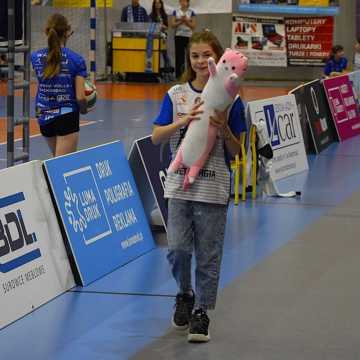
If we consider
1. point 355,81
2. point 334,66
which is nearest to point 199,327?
point 355,81

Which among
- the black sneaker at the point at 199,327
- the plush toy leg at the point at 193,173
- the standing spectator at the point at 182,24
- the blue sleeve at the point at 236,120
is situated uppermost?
the standing spectator at the point at 182,24

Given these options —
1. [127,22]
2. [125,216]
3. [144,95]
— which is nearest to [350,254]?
[125,216]

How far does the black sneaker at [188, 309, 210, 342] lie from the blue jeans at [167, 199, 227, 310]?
0.06m

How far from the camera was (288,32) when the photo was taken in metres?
29.2

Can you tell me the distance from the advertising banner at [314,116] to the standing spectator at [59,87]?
5.93 m

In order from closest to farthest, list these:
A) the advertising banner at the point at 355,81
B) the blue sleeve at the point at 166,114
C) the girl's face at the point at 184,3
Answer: the blue sleeve at the point at 166,114
the advertising banner at the point at 355,81
the girl's face at the point at 184,3

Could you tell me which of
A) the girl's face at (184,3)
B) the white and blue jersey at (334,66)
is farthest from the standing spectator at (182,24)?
the white and blue jersey at (334,66)

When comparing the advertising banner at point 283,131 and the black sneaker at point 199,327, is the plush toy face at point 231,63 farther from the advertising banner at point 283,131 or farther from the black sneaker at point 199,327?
the advertising banner at point 283,131

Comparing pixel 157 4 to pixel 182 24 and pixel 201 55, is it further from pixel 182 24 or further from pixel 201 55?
pixel 201 55

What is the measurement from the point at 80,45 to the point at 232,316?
2282cm

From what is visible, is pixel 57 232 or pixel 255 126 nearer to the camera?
pixel 57 232

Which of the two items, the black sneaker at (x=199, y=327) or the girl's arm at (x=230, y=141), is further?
the black sneaker at (x=199, y=327)

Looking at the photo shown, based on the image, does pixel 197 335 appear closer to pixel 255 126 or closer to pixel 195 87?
pixel 195 87

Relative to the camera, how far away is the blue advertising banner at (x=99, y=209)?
26.2 ft
